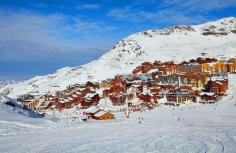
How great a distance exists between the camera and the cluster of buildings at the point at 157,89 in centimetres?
9181

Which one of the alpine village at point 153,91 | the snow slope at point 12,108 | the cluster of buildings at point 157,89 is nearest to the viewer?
the snow slope at point 12,108

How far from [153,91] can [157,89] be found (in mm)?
1480

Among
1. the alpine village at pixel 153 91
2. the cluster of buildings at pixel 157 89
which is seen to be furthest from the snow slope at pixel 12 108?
the cluster of buildings at pixel 157 89

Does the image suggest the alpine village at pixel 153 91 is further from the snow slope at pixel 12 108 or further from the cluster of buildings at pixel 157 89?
the snow slope at pixel 12 108

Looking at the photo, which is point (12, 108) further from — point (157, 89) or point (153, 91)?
point (157, 89)

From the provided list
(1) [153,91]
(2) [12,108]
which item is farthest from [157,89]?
(2) [12,108]

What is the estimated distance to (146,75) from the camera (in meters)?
131

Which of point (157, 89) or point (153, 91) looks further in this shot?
point (157, 89)

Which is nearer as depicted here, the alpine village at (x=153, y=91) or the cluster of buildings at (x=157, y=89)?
the alpine village at (x=153, y=91)

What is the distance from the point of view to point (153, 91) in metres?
104

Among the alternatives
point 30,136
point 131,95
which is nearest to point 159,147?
point 30,136

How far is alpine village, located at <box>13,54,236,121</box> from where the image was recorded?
90.1 meters

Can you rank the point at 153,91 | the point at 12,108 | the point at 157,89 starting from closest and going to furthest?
the point at 12,108, the point at 153,91, the point at 157,89

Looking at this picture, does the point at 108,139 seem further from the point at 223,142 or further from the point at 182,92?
the point at 182,92
